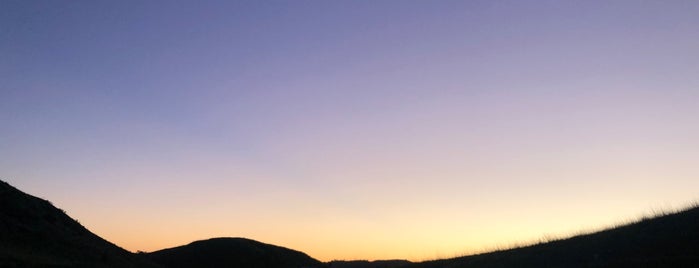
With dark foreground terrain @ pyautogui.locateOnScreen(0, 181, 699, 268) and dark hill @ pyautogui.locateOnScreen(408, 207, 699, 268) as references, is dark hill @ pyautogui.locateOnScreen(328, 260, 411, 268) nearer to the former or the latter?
dark foreground terrain @ pyautogui.locateOnScreen(0, 181, 699, 268)

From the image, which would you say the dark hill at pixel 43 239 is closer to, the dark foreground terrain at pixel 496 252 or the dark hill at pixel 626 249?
the dark foreground terrain at pixel 496 252

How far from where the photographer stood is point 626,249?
2645cm

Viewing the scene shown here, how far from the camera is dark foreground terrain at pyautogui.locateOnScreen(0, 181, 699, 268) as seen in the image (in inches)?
961

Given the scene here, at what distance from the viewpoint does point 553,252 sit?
3098 cm

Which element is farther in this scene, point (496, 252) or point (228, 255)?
point (228, 255)

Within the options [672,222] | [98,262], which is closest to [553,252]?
[672,222]

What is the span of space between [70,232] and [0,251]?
14.4 meters

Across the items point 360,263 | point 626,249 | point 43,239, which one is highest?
point 360,263

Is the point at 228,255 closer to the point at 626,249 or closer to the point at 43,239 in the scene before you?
the point at 43,239

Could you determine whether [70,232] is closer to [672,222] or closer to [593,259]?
[593,259]

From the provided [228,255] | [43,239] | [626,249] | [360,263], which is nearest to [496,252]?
[626,249]

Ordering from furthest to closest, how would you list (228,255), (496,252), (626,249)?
(228,255), (496,252), (626,249)

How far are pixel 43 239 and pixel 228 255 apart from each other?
28.0 metres

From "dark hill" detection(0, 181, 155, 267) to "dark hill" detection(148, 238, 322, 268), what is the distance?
1401 cm
